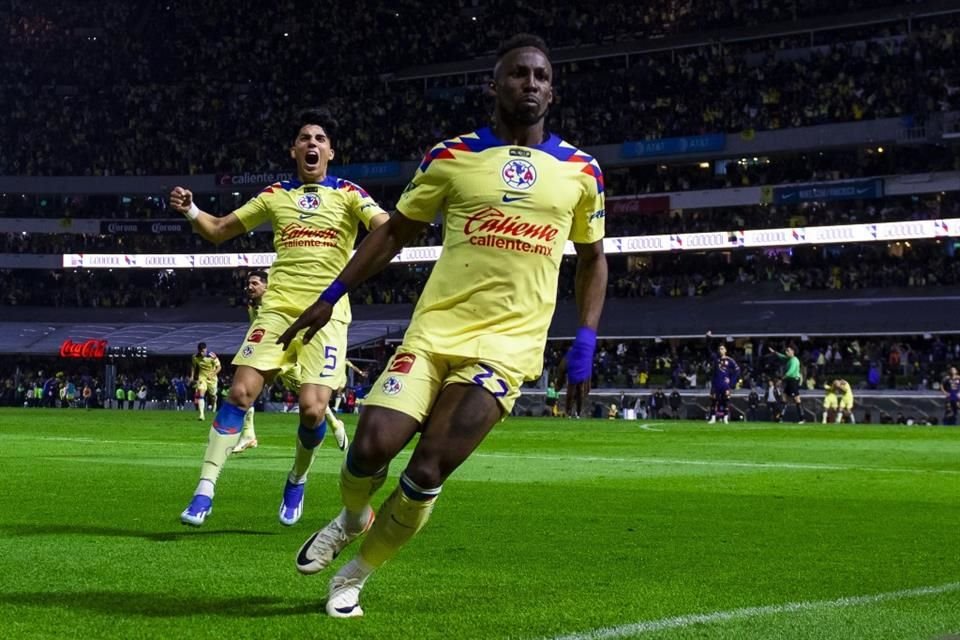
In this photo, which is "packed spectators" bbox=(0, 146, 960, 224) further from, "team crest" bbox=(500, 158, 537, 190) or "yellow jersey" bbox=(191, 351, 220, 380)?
"team crest" bbox=(500, 158, 537, 190)

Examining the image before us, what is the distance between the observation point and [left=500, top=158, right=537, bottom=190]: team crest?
19.5 feet

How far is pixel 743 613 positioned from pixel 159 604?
2.62 meters

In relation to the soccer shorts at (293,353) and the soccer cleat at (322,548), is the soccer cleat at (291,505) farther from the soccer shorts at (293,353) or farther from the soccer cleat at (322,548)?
the soccer cleat at (322,548)

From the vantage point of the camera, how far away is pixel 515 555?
25.8ft

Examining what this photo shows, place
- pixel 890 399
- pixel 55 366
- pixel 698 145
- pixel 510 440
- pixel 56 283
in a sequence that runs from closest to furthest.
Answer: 1. pixel 510 440
2. pixel 890 399
3. pixel 698 145
4. pixel 55 366
5. pixel 56 283

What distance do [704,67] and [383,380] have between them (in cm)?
6402

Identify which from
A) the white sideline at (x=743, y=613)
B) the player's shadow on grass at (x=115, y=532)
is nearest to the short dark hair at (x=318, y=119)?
the player's shadow on grass at (x=115, y=532)

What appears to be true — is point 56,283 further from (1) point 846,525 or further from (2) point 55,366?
(1) point 846,525

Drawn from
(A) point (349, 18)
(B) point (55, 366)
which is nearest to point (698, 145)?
(A) point (349, 18)

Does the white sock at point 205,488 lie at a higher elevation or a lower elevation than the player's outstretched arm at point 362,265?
lower

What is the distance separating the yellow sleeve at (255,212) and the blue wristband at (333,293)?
3861 mm

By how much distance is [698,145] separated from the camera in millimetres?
64688

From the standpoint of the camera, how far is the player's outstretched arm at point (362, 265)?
5.99 m

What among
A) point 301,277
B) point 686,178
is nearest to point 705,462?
point 301,277
